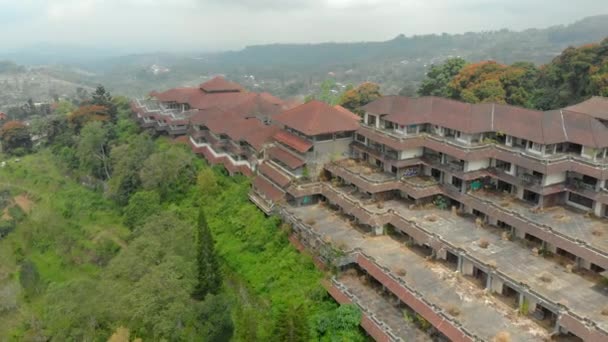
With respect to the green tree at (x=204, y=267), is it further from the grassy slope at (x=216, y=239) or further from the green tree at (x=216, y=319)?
the green tree at (x=216, y=319)

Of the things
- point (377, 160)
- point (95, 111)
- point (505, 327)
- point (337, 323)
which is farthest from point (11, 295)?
point (95, 111)

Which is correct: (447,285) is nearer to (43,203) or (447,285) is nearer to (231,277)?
(231,277)

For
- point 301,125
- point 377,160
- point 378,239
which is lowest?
point 378,239

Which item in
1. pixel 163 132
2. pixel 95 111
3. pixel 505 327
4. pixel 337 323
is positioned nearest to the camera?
pixel 505 327

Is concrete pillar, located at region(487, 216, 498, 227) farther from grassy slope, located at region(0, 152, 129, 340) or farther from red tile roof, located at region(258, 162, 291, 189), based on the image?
grassy slope, located at region(0, 152, 129, 340)

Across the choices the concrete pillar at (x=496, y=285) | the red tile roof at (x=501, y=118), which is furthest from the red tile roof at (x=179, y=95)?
the concrete pillar at (x=496, y=285)

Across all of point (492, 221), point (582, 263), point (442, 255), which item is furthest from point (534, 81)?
point (442, 255)
